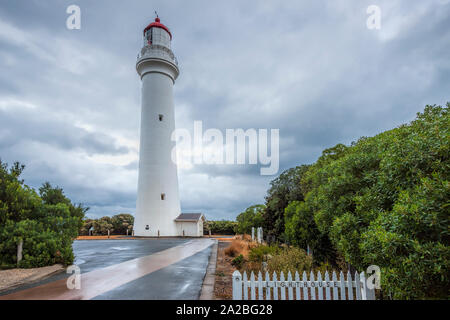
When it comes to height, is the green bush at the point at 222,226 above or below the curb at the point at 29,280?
below

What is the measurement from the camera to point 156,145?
78.1 feet

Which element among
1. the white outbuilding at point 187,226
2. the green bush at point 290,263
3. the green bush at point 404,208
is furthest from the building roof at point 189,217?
the green bush at point 404,208

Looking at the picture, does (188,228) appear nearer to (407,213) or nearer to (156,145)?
(156,145)

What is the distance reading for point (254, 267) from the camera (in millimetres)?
7516

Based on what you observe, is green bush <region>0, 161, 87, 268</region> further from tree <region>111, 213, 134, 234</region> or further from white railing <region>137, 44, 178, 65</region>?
tree <region>111, 213, 134, 234</region>

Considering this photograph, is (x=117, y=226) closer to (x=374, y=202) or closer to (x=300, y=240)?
(x=300, y=240)

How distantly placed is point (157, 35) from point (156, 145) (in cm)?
1128

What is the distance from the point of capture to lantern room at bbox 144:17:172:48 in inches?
1000

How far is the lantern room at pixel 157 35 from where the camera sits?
25.4m

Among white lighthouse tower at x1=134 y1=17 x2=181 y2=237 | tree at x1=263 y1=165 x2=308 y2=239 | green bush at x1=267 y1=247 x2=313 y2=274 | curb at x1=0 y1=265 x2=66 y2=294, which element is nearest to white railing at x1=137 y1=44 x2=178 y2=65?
white lighthouse tower at x1=134 y1=17 x2=181 y2=237

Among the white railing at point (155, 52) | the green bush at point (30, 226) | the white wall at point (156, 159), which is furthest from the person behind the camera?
the white railing at point (155, 52)

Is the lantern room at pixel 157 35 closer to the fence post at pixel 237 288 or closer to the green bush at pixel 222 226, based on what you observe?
the green bush at pixel 222 226
